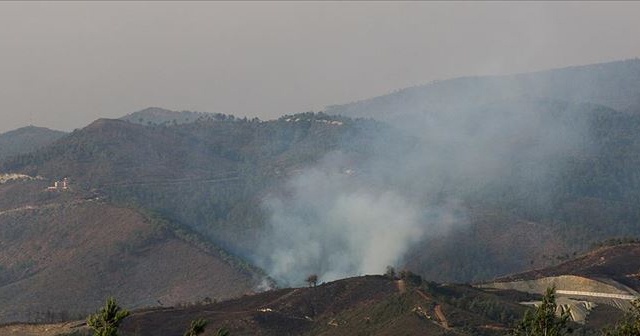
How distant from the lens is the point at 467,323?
155000mm

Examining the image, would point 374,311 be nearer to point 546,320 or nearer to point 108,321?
point 546,320

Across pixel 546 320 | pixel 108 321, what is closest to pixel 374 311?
pixel 546 320

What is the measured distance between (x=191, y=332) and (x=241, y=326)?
108451mm

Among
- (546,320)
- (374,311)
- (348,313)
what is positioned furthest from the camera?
(348,313)

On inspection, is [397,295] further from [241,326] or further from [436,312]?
[241,326]

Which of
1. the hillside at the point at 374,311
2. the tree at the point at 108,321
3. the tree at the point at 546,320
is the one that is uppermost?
the tree at the point at 108,321

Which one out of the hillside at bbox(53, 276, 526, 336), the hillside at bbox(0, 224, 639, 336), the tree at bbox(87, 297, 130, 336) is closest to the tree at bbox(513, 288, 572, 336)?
the tree at bbox(87, 297, 130, 336)

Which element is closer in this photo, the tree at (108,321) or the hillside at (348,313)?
the tree at (108,321)

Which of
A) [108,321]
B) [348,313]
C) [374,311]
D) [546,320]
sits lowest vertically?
[348,313]

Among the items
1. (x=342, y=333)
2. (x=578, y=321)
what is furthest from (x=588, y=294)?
(x=342, y=333)

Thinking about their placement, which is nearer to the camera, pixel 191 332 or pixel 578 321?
pixel 191 332

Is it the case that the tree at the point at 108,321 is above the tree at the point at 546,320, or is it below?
above

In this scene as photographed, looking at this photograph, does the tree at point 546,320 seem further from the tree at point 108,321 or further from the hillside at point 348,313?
the hillside at point 348,313

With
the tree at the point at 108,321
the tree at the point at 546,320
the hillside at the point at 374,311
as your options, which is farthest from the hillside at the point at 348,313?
the tree at the point at 108,321
